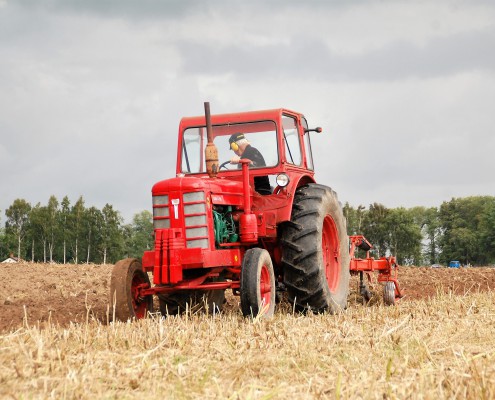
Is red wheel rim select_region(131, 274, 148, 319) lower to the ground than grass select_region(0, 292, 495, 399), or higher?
higher

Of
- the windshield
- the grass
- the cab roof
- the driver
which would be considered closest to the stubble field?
the grass

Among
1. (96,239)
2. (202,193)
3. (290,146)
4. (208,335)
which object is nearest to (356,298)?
(290,146)

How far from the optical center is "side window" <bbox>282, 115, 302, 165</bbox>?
374 inches

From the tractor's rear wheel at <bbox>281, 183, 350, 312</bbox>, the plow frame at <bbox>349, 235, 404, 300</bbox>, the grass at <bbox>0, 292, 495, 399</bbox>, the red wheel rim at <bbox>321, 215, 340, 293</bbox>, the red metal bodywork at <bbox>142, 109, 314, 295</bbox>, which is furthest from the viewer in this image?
the plow frame at <bbox>349, 235, 404, 300</bbox>

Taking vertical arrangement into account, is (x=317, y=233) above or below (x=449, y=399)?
above

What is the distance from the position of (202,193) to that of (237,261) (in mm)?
882

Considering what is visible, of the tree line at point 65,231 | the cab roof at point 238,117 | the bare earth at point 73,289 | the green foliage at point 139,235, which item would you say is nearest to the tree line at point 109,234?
the tree line at point 65,231

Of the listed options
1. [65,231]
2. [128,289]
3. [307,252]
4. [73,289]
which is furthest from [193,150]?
[65,231]

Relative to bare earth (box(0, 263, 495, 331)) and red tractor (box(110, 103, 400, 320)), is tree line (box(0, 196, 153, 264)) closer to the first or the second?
bare earth (box(0, 263, 495, 331))

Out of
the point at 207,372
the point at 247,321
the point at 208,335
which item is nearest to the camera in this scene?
the point at 207,372

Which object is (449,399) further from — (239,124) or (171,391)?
(239,124)

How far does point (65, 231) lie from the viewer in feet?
→ 267

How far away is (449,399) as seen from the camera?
3.99 metres

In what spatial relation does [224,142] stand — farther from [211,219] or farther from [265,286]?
[265,286]
